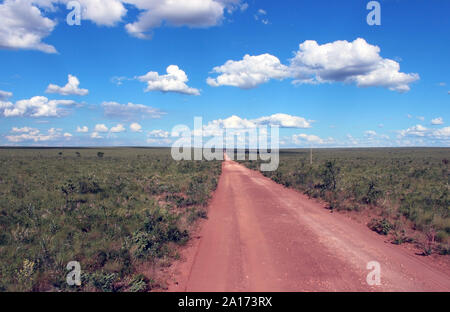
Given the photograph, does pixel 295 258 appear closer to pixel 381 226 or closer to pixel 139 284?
pixel 139 284

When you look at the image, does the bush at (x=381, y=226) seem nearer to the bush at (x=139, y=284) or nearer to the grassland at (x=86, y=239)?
the grassland at (x=86, y=239)

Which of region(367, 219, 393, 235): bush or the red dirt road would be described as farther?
region(367, 219, 393, 235): bush

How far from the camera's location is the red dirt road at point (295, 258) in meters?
5.44

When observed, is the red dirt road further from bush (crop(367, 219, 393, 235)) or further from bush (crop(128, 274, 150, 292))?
bush (crop(128, 274, 150, 292))

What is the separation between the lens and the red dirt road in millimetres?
5441

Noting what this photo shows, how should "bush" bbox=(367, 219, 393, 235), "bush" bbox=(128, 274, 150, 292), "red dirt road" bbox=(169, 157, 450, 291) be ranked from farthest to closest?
"bush" bbox=(367, 219, 393, 235), "red dirt road" bbox=(169, 157, 450, 291), "bush" bbox=(128, 274, 150, 292)

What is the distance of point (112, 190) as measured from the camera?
14.3 metres

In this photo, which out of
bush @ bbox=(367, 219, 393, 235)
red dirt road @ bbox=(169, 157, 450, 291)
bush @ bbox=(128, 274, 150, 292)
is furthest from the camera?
bush @ bbox=(367, 219, 393, 235)

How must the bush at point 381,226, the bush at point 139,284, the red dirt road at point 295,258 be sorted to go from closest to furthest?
1. the bush at point 139,284
2. the red dirt road at point 295,258
3. the bush at point 381,226

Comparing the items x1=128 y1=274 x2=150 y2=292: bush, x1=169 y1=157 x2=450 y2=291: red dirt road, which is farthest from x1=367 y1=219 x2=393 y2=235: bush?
x1=128 y1=274 x2=150 y2=292: bush

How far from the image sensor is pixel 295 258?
22.0 ft

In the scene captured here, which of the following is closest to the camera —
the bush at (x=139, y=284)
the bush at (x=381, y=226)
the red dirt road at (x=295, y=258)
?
the bush at (x=139, y=284)

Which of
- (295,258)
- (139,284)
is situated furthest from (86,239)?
(295,258)

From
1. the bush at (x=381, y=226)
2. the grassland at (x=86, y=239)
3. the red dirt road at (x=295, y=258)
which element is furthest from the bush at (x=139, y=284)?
the bush at (x=381, y=226)
